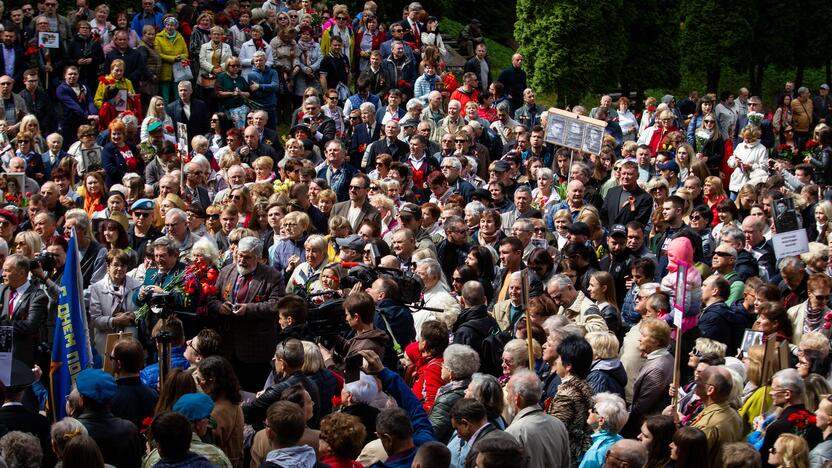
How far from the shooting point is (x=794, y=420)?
8.55 m

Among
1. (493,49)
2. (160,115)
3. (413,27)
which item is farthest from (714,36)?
(160,115)

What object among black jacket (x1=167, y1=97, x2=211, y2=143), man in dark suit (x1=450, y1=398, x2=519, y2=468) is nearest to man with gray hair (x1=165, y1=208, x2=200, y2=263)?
man in dark suit (x1=450, y1=398, x2=519, y2=468)

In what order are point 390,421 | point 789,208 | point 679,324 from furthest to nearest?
point 789,208
point 679,324
point 390,421

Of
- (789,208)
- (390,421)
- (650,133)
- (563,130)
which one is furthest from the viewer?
(650,133)

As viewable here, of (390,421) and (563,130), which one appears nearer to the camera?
(390,421)

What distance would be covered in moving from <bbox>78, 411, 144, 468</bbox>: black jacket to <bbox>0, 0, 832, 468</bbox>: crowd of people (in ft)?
→ 0.05

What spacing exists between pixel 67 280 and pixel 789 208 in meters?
6.79

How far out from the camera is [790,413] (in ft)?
28.3

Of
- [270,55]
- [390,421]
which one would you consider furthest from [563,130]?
[390,421]

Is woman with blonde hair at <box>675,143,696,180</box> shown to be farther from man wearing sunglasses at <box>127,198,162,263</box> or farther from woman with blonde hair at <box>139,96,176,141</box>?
man wearing sunglasses at <box>127,198,162,263</box>

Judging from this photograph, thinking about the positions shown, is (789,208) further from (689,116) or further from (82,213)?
(689,116)

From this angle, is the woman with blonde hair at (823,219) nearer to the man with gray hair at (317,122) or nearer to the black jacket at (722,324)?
the black jacket at (722,324)

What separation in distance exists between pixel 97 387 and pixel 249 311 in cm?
271

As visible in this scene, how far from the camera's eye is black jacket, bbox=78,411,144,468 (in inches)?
308
